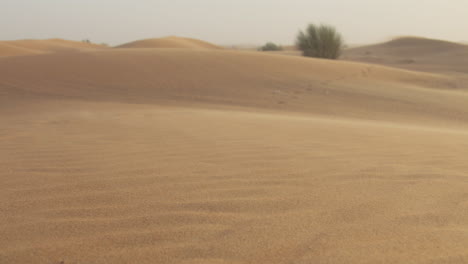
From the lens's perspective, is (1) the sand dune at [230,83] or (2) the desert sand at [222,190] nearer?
(2) the desert sand at [222,190]

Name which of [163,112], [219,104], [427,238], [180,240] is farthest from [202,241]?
[219,104]

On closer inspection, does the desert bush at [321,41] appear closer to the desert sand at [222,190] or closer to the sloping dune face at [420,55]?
the sloping dune face at [420,55]

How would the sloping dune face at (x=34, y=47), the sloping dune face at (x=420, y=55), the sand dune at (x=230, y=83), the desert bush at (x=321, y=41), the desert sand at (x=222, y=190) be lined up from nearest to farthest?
1. the desert sand at (x=222, y=190)
2. the sand dune at (x=230, y=83)
3. the desert bush at (x=321, y=41)
4. the sloping dune face at (x=420, y=55)
5. the sloping dune face at (x=34, y=47)

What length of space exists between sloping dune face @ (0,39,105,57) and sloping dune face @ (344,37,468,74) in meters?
19.3

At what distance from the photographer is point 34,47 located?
38938 millimetres

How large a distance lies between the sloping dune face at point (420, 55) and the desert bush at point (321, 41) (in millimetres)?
4429

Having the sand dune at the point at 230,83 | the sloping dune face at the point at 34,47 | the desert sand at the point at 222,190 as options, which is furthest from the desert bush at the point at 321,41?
the desert sand at the point at 222,190

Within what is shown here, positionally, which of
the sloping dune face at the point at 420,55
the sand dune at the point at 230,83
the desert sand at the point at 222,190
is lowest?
the desert sand at the point at 222,190

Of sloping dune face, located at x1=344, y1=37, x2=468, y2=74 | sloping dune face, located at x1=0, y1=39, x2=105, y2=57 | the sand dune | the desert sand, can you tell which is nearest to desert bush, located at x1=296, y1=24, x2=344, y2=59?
sloping dune face, located at x1=344, y1=37, x2=468, y2=74

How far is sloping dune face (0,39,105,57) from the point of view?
28.9 metres

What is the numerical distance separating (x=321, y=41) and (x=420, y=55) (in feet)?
53.5

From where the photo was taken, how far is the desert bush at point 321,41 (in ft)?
64.0

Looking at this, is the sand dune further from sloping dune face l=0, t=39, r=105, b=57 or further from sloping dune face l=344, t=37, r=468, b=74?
sloping dune face l=0, t=39, r=105, b=57

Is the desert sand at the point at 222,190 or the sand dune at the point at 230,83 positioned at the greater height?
the sand dune at the point at 230,83
